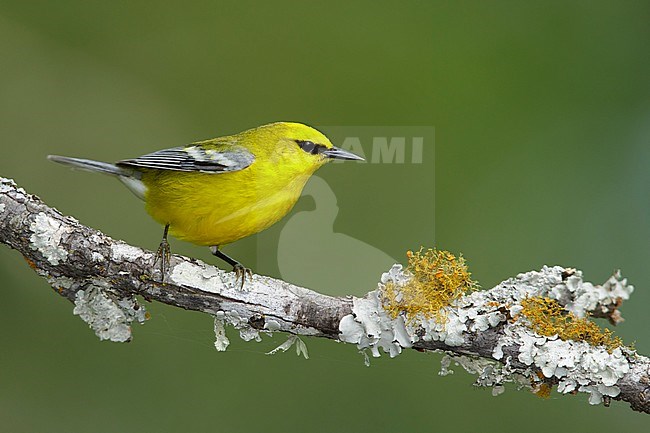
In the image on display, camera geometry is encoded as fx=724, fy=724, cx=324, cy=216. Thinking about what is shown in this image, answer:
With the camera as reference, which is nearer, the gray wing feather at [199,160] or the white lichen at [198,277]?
the white lichen at [198,277]

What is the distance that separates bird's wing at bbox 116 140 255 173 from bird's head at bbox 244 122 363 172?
12 centimetres

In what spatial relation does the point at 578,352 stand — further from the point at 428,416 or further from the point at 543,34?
the point at 543,34

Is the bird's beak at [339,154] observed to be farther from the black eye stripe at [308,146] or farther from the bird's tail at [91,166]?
the bird's tail at [91,166]

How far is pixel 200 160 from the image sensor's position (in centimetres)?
349

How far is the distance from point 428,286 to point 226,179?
1.14 m

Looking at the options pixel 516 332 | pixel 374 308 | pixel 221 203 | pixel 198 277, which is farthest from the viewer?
pixel 221 203

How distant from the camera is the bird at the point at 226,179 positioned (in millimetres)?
3367

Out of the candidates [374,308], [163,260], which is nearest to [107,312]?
[163,260]

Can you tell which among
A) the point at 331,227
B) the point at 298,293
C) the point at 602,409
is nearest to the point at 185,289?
the point at 298,293

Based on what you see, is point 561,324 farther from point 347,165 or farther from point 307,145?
point 347,165

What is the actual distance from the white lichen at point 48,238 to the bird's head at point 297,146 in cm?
107

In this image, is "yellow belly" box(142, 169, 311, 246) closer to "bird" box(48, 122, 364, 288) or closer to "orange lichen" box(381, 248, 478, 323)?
"bird" box(48, 122, 364, 288)

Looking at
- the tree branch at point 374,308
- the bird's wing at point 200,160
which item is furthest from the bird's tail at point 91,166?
the tree branch at point 374,308

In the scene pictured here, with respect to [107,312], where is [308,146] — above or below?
above
